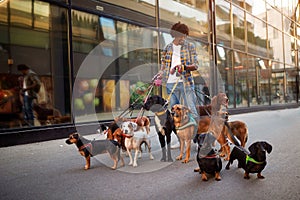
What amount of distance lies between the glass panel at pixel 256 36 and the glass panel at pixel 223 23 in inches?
103

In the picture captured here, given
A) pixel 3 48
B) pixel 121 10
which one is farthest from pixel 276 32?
pixel 3 48

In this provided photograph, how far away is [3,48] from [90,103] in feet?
9.86

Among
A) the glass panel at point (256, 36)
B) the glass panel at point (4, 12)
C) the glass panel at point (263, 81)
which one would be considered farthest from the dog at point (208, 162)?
the glass panel at point (263, 81)

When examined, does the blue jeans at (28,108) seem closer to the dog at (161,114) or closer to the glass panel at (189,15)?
the dog at (161,114)

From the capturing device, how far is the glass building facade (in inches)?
271

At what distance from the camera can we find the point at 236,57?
1519 cm

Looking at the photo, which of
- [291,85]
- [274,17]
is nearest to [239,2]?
[274,17]

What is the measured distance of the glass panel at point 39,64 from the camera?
668 centimetres

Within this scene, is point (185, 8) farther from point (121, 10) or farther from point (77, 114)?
point (77, 114)

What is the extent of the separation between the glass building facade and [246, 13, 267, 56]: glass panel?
14 cm

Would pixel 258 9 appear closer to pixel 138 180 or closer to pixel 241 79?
pixel 241 79

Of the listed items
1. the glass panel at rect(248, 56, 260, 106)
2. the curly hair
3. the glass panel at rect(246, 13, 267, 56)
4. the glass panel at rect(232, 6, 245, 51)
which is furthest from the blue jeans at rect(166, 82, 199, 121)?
the glass panel at rect(246, 13, 267, 56)

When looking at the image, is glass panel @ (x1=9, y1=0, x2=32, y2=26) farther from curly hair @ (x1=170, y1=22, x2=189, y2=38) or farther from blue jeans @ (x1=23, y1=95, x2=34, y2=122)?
curly hair @ (x1=170, y1=22, x2=189, y2=38)

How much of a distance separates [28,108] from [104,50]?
363cm
